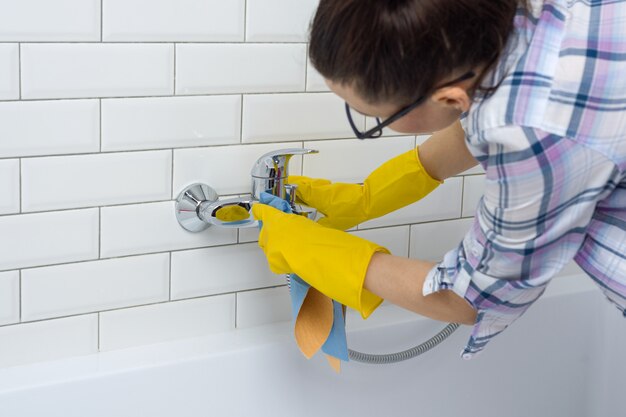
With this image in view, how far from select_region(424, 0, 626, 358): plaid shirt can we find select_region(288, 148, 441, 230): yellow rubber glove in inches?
14.6

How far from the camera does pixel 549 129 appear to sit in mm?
915

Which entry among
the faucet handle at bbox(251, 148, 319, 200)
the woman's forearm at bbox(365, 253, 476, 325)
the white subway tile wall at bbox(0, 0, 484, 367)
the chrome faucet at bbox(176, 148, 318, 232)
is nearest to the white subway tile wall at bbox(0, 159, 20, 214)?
the white subway tile wall at bbox(0, 0, 484, 367)

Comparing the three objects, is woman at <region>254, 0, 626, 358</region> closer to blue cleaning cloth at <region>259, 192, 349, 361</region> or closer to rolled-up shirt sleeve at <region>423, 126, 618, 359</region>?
rolled-up shirt sleeve at <region>423, 126, 618, 359</region>

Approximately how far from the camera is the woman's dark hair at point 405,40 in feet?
2.89

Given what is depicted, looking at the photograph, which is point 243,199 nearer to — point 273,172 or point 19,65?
point 273,172

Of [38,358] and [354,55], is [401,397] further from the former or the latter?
[354,55]

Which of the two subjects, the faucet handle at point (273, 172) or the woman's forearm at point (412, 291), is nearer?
the woman's forearm at point (412, 291)

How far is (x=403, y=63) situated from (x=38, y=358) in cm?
79

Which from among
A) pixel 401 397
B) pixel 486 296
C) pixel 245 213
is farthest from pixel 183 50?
pixel 401 397

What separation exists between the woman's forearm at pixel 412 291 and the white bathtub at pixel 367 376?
385 mm

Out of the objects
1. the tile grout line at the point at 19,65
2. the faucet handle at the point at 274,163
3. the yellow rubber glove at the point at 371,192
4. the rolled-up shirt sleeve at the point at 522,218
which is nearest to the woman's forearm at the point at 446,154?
the yellow rubber glove at the point at 371,192

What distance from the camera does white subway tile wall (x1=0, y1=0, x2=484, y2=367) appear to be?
1.25 metres

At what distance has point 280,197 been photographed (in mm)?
1380

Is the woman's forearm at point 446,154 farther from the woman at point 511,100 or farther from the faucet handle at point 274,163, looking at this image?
the woman at point 511,100
